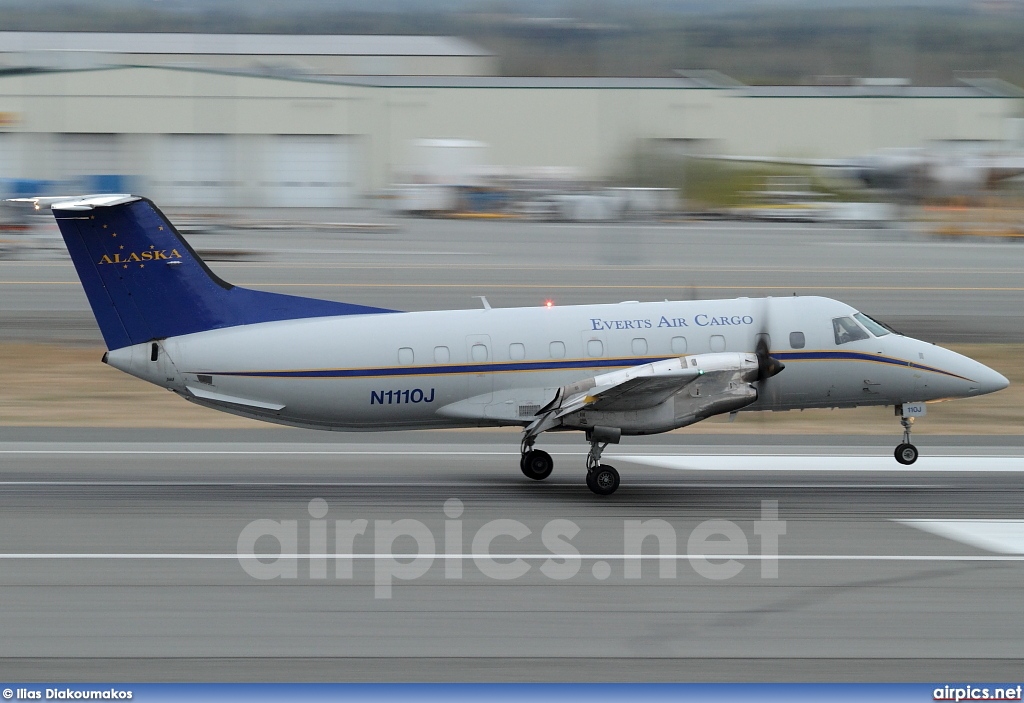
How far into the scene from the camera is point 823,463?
18828mm

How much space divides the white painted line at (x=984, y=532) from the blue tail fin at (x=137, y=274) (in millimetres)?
9667

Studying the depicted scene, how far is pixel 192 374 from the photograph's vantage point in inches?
627

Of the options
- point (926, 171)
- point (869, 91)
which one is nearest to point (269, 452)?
point (926, 171)

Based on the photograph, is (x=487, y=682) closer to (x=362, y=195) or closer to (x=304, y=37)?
(x=362, y=195)

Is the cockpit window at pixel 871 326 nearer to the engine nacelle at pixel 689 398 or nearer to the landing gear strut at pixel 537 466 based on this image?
the engine nacelle at pixel 689 398

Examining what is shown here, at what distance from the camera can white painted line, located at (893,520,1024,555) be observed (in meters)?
13.2

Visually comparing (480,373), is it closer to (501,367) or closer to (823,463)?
(501,367)

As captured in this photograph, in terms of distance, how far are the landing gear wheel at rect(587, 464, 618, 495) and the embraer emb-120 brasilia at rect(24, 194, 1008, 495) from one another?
2 cm

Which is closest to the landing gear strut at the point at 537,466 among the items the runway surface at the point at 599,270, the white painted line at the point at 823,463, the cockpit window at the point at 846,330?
the white painted line at the point at 823,463

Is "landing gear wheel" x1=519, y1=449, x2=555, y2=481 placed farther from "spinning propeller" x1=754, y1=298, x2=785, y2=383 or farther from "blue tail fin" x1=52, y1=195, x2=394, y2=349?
"blue tail fin" x1=52, y1=195, x2=394, y2=349

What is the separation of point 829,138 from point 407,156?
83.1ft

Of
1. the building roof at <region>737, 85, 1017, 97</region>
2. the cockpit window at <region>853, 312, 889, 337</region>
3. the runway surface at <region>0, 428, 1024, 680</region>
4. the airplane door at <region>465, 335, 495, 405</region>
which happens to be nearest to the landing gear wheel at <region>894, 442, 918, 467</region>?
the runway surface at <region>0, 428, 1024, 680</region>

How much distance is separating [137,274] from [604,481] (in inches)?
276

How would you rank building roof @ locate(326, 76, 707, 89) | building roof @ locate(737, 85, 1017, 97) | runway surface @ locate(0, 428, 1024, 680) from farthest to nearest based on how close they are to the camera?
1. building roof @ locate(737, 85, 1017, 97)
2. building roof @ locate(326, 76, 707, 89)
3. runway surface @ locate(0, 428, 1024, 680)
